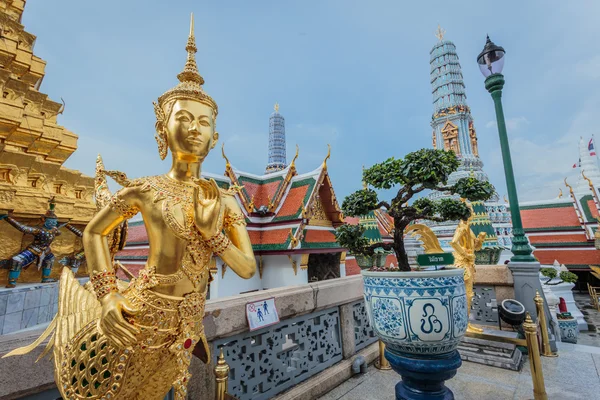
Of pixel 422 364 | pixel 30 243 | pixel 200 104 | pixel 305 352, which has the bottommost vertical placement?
pixel 305 352

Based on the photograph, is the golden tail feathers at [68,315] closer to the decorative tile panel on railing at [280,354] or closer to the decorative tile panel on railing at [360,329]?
the decorative tile panel on railing at [280,354]

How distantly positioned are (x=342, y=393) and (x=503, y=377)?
1810 millimetres

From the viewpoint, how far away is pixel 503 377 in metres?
3.14

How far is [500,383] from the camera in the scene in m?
3.00

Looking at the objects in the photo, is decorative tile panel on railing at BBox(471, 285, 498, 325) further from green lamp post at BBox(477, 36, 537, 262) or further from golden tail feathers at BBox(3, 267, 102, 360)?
golden tail feathers at BBox(3, 267, 102, 360)

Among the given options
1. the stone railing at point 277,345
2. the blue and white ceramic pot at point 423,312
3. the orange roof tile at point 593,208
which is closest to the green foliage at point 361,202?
the blue and white ceramic pot at point 423,312

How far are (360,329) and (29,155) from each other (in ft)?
22.6

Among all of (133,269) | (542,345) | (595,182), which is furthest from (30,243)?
(595,182)

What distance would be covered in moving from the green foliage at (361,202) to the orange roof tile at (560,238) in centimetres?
1652

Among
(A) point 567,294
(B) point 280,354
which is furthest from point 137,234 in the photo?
(A) point 567,294

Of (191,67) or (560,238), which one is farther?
(560,238)

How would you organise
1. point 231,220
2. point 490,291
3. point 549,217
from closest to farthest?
point 231,220
point 490,291
point 549,217

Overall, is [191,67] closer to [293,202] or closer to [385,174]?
[385,174]

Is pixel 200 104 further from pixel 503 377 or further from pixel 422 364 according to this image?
pixel 503 377
